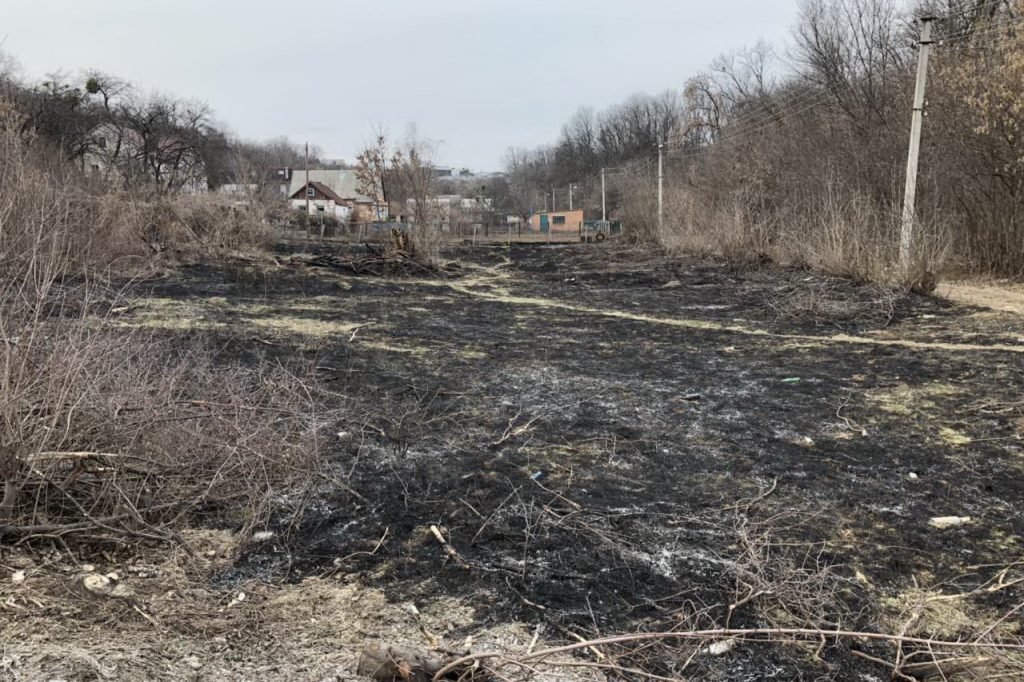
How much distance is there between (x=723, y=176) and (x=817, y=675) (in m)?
23.6

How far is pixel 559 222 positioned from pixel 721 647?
5947 cm

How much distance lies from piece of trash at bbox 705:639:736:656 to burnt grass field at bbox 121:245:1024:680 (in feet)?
0.07

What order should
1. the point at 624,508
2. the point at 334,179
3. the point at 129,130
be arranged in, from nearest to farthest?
the point at 624,508, the point at 129,130, the point at 334,179

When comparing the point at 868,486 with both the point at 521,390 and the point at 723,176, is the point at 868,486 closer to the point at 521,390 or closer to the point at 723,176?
the point at 521,390

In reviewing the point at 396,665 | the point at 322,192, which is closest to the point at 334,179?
the point at 322,192

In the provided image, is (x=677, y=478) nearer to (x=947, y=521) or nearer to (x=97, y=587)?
(x=947, y=521)

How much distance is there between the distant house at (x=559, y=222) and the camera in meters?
57.6

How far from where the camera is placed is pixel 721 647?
7.63 feet

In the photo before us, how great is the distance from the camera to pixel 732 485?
3.79m

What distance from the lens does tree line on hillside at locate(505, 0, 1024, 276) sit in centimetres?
1229

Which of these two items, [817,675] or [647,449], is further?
[647,449]

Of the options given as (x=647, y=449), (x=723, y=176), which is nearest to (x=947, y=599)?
(x=647, y=449)

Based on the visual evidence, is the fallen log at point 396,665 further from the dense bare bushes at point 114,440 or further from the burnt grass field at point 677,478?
the dense bare bushes at point 114,440

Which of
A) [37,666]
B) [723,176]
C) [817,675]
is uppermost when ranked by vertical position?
[723,176]
